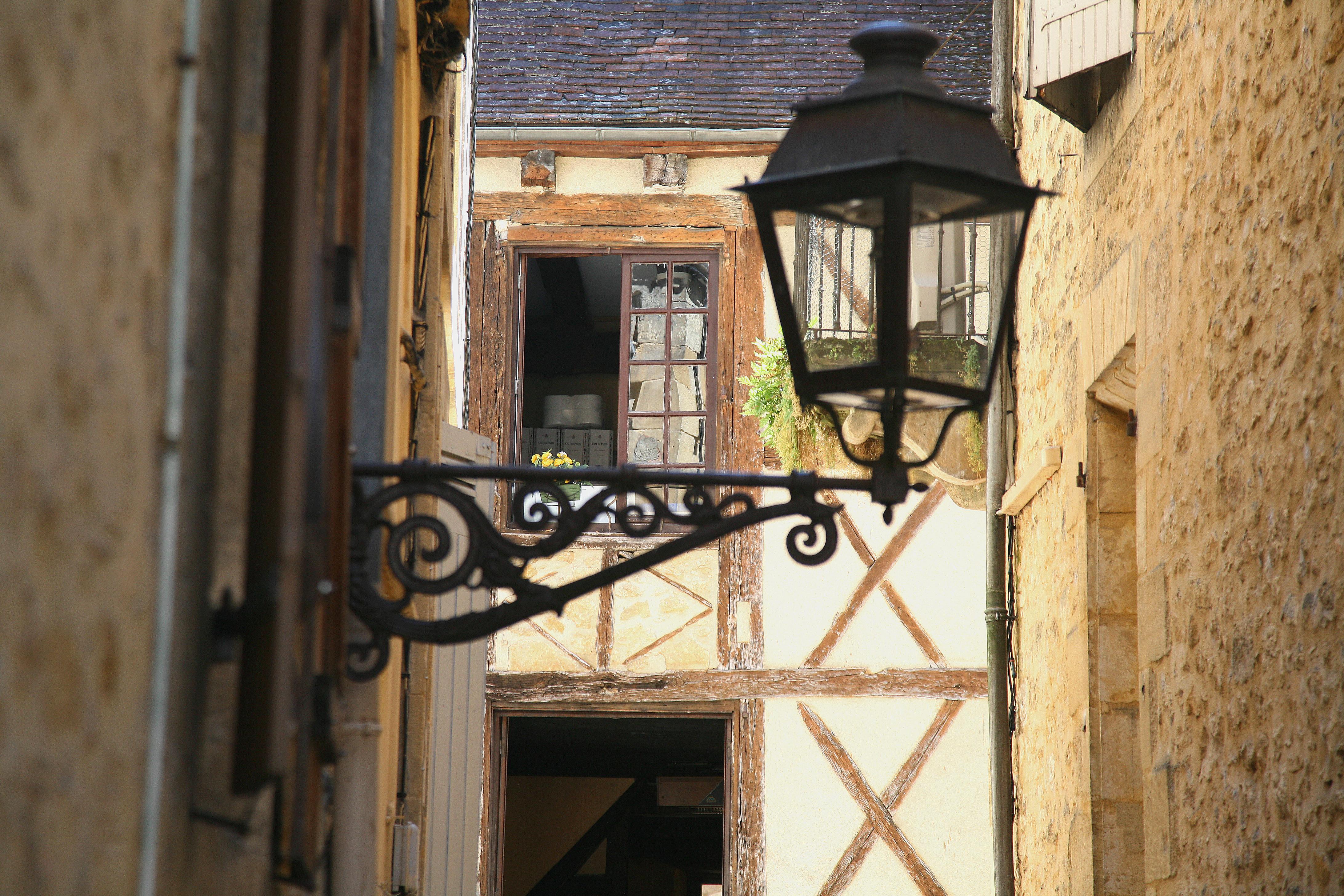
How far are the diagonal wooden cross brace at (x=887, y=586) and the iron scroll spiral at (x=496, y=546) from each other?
553 centimetres

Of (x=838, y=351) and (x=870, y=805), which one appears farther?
(x=870, y=805)

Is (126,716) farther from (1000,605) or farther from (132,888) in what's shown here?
(1000,605)

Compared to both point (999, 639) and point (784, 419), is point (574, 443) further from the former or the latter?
point (999, 639)

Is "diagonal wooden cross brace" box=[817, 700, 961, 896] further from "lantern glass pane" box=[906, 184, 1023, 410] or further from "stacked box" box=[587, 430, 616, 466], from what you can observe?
"lantern glass pane" box=[906, 184, 1023, 410]

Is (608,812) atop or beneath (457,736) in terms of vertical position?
beneath

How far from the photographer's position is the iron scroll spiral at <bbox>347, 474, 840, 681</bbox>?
1943 mm

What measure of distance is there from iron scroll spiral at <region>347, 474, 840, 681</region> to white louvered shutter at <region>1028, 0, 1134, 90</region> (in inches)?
101

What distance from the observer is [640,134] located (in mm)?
8188

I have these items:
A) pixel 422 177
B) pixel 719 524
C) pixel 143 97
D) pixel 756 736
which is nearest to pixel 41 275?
pixel 143 97

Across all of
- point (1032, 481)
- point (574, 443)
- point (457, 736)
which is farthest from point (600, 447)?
point (457, 736)

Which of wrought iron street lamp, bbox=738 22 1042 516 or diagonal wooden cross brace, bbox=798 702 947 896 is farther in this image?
diagonal wooden cross brace, bbox=798 702 947 896

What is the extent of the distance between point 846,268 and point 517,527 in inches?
42.8

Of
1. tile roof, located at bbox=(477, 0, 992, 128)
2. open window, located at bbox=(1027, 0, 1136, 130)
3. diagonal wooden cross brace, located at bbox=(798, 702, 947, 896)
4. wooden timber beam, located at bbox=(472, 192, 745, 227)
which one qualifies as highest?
tile roof, located at bbox=(477, 0, 992, 128)

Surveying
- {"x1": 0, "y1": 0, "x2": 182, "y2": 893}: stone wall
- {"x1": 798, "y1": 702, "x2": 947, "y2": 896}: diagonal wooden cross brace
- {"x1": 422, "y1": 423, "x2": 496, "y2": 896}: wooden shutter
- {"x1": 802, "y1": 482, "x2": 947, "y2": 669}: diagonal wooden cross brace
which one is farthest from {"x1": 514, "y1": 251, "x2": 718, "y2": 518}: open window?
{"x1": 0, "y1": 0, "x2": 182, "y2": 893}: stone wall
